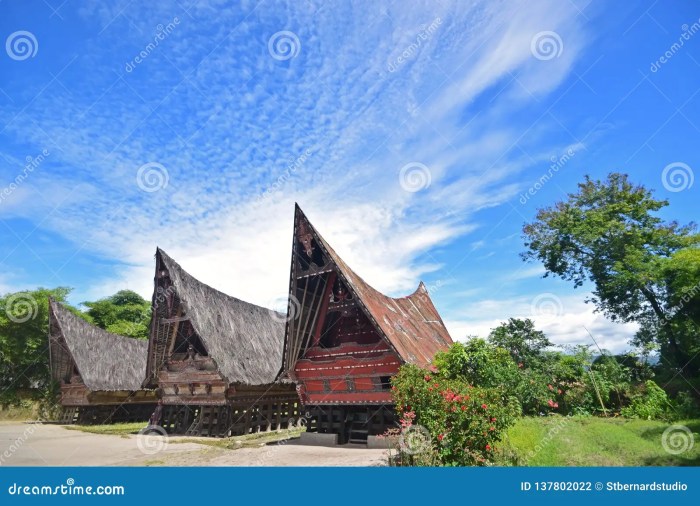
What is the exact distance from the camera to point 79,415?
84.8 feet

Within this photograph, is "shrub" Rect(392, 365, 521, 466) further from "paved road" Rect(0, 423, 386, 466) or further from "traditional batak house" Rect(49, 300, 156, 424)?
"traditional batak house" Rect(49, 300, 156, 424)

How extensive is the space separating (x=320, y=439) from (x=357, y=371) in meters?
2.81

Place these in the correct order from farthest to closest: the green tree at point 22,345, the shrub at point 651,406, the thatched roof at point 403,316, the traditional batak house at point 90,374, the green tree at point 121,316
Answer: the green tree at point 121,316
the green tree at point 22,345
the traditional batak house at point 90,374
the shrub at point 651,406
the thatched roof at point 403,316

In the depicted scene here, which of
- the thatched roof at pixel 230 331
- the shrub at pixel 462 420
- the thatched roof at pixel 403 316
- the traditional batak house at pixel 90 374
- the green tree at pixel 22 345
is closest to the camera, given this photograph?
the shrub at pixel 462 420

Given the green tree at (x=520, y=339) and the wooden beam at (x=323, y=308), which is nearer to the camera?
the wooden beam at (x=323, y=308)

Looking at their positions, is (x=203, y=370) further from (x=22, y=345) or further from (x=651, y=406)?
(x=22, y=345)

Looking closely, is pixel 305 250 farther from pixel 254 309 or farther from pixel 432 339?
pixel 254 309

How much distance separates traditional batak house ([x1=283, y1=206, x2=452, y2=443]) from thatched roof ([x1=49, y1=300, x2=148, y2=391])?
16.1 metres

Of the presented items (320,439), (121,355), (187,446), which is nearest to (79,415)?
(121,355)

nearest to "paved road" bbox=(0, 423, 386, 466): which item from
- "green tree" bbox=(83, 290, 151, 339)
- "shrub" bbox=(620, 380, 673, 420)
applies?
"shrub" bbox=(620, 380, 673, 420)

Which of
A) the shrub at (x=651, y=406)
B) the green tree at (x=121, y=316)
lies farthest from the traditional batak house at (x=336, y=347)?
the green tree at (x=121, y=316)

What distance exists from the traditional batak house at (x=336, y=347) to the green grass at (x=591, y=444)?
162 inches

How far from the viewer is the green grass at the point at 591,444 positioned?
374 inches

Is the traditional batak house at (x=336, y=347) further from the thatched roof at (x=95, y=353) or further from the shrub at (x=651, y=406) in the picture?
the thatched roof at (x=95, y=353)
